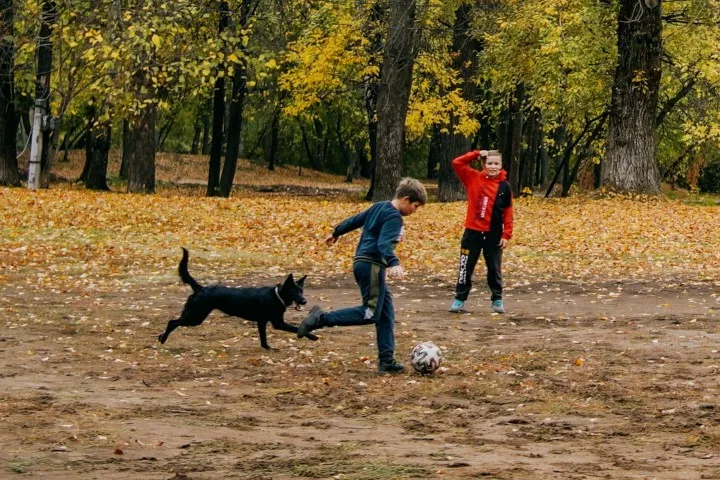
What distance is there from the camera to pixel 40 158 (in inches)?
1202

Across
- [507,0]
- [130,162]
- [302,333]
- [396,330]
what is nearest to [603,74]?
[507,0]

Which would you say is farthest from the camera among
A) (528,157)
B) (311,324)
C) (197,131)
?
(197,131)

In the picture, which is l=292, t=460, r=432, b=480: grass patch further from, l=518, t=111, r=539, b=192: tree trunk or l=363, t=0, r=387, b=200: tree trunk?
l=518, t=111, r=539, b=192: tree trunk

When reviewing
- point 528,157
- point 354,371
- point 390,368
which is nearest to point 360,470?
point 390,368

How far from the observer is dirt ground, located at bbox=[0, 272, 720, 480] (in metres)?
6.46

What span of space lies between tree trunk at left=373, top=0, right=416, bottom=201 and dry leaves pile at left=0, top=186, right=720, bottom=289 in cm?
200

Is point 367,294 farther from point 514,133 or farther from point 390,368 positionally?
point 514,133

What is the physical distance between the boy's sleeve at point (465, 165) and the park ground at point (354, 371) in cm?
165

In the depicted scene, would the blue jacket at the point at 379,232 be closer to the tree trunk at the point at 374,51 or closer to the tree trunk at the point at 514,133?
the tree trunk at the point at 374,51

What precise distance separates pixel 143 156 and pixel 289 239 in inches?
492

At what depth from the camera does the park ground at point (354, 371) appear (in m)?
6.59

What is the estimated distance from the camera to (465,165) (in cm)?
1290

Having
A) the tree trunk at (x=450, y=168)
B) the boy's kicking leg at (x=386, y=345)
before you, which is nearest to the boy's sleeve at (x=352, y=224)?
the boy's kicking leg at (x=386, y=345)

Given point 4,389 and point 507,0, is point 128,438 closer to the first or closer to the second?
point 4,389
